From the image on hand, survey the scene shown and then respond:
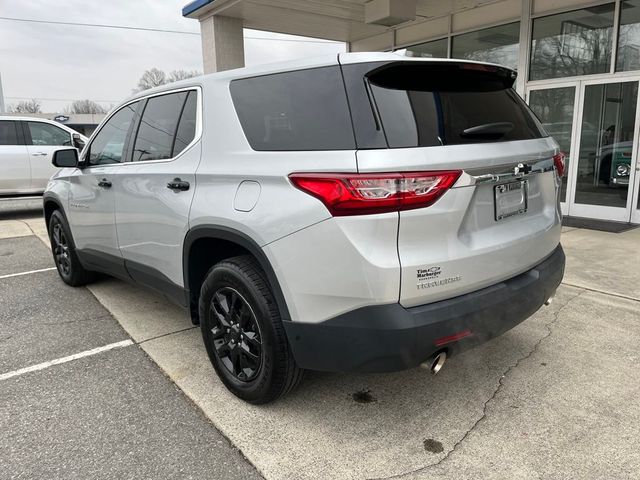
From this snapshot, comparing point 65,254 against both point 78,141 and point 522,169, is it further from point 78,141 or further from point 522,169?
point 78,141

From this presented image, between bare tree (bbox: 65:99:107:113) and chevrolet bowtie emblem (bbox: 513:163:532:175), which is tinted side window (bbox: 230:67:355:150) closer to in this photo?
chevrolet bowtie emblem (bbox: 513:163:532:175)

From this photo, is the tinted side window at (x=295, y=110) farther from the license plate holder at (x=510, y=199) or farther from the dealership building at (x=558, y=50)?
the dealership building at (x=558, y=50)

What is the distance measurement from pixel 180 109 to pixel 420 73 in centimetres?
166

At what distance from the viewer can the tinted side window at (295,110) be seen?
227 centimetres

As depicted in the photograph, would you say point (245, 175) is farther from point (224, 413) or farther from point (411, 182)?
point (224, 413)

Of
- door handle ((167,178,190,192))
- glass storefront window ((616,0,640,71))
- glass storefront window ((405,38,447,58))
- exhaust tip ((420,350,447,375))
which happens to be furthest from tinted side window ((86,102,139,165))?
glass storefront window ((405,38,447,58))

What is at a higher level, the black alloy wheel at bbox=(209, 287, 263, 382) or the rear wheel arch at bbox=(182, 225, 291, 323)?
the rear wheel arch at bbox=(182, 225, 291, 323)

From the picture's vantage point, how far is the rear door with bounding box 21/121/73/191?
1014 cm

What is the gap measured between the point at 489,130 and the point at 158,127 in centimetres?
226

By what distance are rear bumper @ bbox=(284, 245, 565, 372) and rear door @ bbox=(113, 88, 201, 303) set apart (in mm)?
1158

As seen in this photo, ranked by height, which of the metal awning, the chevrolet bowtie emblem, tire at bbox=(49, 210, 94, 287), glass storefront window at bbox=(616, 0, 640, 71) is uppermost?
the metal awning

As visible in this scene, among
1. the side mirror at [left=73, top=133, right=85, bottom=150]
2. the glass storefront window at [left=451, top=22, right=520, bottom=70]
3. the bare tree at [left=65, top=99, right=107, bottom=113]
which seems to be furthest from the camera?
the bare tree at [left=65, top=99, right=107, bottom=113]

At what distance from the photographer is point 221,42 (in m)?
10.1

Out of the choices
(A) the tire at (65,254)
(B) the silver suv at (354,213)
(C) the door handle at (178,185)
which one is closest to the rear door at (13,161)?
(A) the tire at (65,254)
